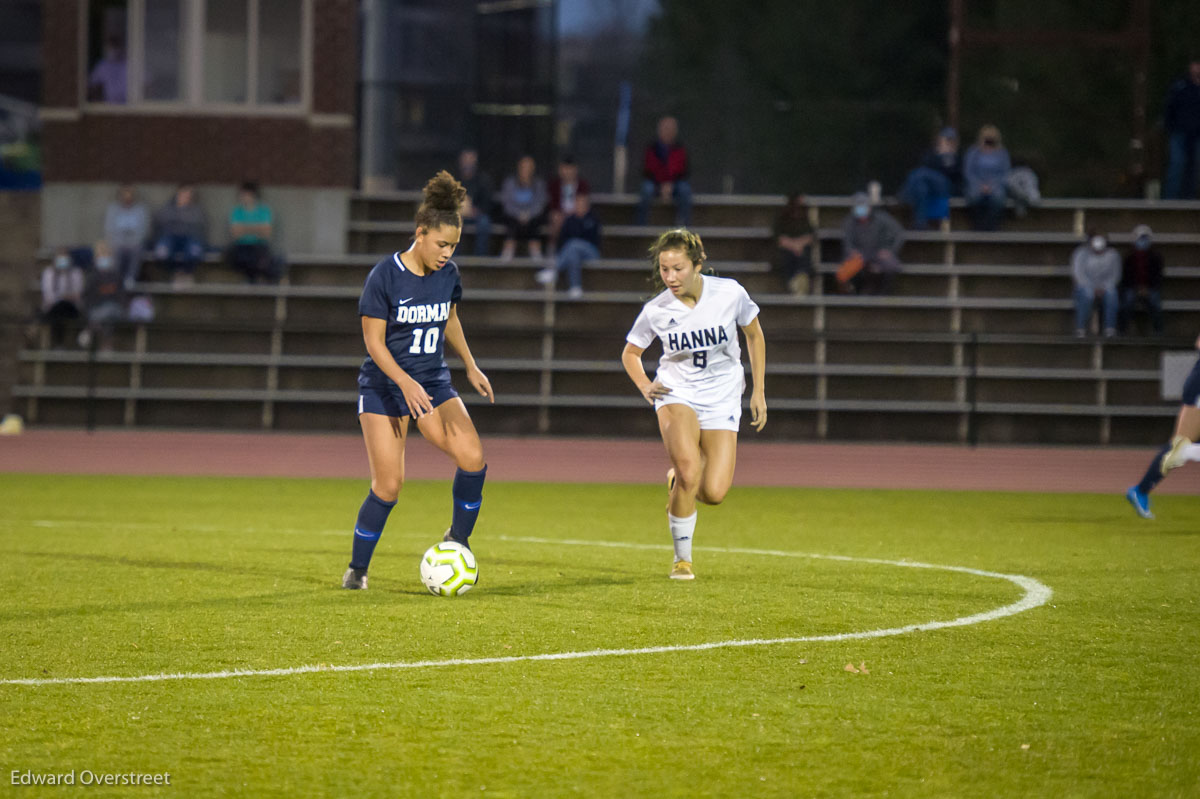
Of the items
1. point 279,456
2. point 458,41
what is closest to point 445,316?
point 279,456

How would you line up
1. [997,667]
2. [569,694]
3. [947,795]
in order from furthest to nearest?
[997,667] → [569,694] → [947,795]

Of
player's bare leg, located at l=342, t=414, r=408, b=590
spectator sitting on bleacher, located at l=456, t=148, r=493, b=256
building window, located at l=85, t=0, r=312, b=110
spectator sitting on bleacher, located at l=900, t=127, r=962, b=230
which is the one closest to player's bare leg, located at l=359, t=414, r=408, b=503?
player's bare leg, located at l=342, t=414, r=408, b=590

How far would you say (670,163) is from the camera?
25984 mm

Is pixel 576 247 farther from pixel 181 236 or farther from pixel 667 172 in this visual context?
pixel 181 236

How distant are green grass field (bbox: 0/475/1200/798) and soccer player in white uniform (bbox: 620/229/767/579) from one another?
539 millimetres

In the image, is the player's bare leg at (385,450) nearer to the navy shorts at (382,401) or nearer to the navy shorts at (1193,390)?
the navy shorts at (382,401)

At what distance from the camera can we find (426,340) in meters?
8.76

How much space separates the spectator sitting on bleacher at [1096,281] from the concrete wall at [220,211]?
11.3m

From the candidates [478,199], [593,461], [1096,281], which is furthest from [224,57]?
[1096,281]

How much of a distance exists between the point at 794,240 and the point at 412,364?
15.8 meters

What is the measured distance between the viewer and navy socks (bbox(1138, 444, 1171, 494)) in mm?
12111

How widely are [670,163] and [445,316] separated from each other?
692 inches

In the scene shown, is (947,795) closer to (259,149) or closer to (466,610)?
(466,610)

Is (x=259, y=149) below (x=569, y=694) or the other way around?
the other way around
